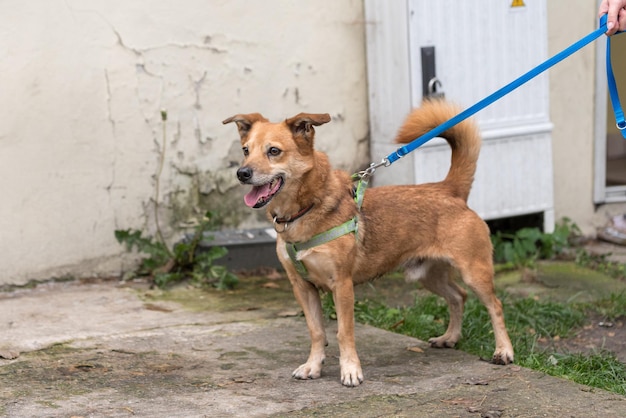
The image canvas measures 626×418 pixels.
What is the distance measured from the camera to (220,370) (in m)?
4.43

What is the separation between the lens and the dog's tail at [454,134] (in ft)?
15.5

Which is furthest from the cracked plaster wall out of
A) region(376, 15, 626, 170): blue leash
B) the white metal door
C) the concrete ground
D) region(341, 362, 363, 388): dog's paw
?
region(341, 362, 363, 388): dog's paw

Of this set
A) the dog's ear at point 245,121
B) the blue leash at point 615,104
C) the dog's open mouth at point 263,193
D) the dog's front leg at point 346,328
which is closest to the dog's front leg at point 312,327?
the dog's front leg at point 346,328

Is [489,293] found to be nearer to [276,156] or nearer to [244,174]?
[276,156]

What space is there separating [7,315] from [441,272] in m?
2.57

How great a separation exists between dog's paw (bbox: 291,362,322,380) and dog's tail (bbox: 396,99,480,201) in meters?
1.18

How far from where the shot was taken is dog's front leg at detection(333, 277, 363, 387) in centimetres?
421

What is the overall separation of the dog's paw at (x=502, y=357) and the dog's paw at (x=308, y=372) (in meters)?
0.91

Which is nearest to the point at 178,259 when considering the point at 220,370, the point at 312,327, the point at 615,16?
the point at 220,370

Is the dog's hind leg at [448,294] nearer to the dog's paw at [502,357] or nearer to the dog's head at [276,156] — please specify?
the dog's paw at [502,357]

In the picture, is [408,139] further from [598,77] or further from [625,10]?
[598,77]

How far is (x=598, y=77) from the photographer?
753 centimetres

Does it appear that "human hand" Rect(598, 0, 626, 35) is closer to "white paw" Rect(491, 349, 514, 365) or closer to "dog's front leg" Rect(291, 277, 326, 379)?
"white paw" Rect(491, 349, 514, 365)

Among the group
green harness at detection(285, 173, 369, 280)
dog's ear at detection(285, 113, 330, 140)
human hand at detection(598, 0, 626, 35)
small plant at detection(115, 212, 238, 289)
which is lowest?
small plant at detection(115, 212, 238, 289)
